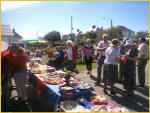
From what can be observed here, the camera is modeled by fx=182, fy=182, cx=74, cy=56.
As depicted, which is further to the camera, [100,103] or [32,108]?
[32,108]

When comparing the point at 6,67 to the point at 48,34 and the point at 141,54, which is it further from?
the point at 48,34

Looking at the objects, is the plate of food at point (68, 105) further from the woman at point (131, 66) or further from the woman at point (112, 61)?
the woman at point (131, 66)

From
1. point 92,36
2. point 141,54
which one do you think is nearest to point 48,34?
point 92,36

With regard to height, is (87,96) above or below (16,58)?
below

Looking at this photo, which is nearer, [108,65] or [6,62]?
[6,62]

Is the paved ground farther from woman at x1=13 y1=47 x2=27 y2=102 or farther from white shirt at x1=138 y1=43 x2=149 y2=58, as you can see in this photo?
white shirt at x1=138 y1=43 x2=149 y2=58

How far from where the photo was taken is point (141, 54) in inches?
242

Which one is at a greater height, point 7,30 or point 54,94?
point 7,30

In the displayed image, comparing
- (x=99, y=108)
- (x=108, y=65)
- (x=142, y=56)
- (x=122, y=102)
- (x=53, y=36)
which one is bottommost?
(x=122, y=102)

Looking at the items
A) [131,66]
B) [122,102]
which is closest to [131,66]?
[131,66]

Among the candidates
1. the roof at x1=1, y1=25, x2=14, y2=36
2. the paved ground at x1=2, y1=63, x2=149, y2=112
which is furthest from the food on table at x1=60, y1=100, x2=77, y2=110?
the roof at x1=1, y1=25, x2=14, y2=36

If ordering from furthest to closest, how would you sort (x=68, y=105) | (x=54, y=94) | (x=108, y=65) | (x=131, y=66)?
(x=108, y=65) < (x=131, y=66) < (x=54, y=94) < (x=68, y=105)

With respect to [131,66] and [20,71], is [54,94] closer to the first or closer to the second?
[20,71]

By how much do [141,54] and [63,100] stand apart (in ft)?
11.8
